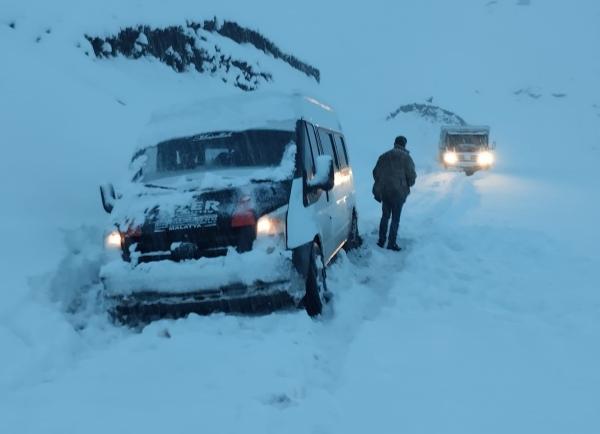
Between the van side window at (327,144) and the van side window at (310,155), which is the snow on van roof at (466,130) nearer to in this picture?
the van side window at (327,144)

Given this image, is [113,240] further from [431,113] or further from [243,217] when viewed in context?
[431,113]

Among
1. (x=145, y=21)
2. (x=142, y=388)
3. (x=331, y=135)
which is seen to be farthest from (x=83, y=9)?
(x=142, y=388)

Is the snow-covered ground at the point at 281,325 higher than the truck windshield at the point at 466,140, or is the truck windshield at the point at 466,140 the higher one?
the snow-covered ground at the point at 281,325

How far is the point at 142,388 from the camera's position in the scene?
12.9 ft

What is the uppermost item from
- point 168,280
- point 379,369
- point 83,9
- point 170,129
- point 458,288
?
point 83,9

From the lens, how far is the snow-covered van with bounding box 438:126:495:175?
25719 mm

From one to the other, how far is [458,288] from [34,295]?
4.45m

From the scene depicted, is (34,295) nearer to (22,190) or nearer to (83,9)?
(22,190)

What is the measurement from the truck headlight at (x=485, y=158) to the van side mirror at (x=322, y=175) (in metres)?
21.5

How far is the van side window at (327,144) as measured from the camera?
23.3 ft

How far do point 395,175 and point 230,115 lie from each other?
3.74m

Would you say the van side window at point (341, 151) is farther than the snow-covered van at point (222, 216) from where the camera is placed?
Yes

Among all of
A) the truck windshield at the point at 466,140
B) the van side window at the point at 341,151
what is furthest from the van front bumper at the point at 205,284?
the truck windshield at the point at 466,140

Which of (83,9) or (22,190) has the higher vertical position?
(83,9)
